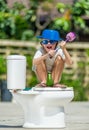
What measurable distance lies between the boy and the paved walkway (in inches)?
25.4

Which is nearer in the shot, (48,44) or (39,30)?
(48,44)

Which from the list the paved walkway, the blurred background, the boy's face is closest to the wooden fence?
the blurred background

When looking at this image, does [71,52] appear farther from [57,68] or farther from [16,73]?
[16,73]

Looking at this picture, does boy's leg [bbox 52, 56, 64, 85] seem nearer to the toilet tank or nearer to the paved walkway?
the toilet tank

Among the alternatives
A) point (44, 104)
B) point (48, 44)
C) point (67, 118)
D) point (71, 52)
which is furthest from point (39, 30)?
point (44, 104)

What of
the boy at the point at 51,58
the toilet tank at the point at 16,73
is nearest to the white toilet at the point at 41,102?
the toilet tank at the point at 16,73

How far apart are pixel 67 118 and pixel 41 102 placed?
74.6 inches

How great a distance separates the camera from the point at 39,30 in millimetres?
17672

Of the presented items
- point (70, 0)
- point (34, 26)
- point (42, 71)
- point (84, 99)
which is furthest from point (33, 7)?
point (42, 71)

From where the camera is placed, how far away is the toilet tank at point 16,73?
7.38 metres

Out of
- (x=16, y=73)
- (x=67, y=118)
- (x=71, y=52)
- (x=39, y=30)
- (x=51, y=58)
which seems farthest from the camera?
(x=39, y=30)

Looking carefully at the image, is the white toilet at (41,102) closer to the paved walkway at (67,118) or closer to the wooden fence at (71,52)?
the paved walkway at (67,118)

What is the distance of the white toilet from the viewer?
739cm

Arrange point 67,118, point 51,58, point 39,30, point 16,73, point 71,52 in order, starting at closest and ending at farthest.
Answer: point 16,73 < point 51,58 < point 67,118 < point 71,52 < point 39,30
